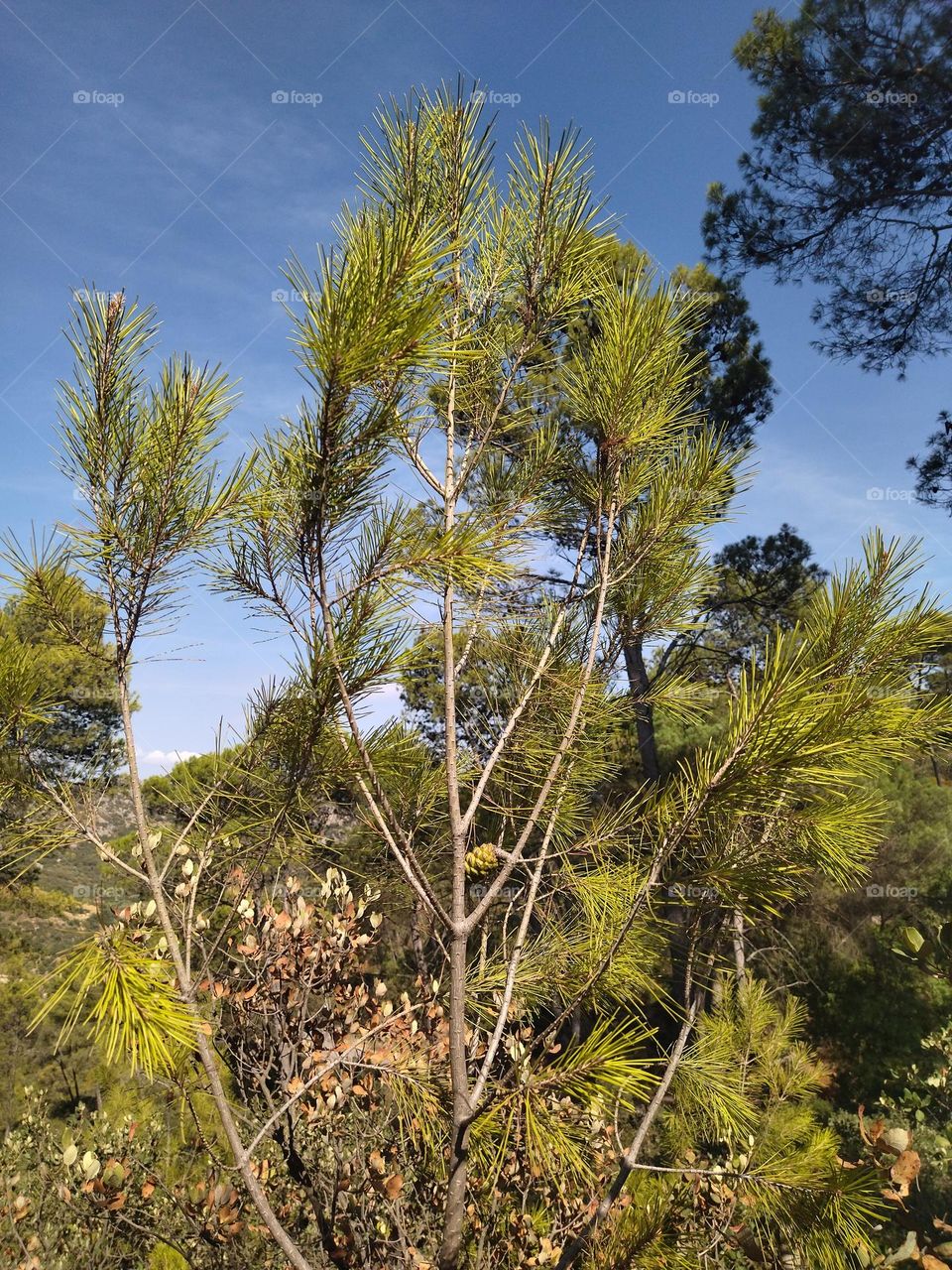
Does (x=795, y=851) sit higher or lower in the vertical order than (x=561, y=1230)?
higher

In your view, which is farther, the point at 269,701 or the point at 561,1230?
the point at 561,1230

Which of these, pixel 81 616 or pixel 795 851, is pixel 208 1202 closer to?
pixel 81 616

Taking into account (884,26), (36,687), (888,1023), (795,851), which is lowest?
(888,1023)

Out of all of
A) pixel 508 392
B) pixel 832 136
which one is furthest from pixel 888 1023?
pixel 508 392

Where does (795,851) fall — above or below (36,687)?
below

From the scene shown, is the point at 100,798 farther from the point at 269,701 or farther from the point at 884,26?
the point at 884,26

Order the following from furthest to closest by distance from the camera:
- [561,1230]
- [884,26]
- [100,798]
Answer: [884,26]
[561,1230]
[100,798]

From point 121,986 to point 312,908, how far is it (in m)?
1.56

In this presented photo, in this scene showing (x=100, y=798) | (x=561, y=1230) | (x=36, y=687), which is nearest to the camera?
(x=36, y=687)

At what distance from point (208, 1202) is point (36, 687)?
189 cm

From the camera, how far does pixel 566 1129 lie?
56.7 inches

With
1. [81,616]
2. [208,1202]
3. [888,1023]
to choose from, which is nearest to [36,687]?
[81,616]

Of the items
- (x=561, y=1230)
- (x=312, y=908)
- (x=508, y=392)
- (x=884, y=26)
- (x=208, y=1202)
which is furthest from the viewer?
(x=884, y=26)

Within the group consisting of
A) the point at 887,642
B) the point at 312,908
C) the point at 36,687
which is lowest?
the point at 312,908
